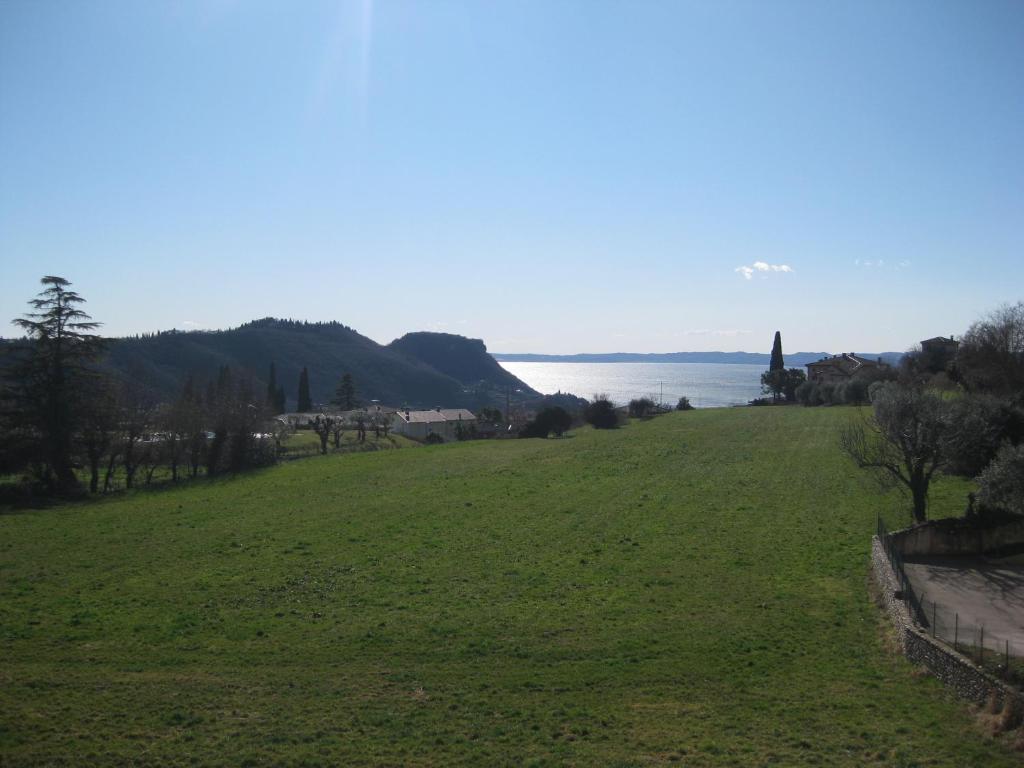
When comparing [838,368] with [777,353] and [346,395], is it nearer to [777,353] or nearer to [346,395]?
[777,353]

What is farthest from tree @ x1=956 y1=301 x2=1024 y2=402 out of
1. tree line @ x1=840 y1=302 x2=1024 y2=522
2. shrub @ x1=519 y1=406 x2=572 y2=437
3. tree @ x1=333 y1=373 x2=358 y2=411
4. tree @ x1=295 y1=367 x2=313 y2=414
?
tree @ x1=295 y1=367 x2=313 y2=414

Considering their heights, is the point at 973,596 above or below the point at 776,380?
below

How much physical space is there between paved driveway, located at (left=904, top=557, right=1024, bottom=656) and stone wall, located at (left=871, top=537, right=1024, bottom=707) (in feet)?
2.48

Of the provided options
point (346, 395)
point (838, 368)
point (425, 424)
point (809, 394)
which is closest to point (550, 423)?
point (425, 424)

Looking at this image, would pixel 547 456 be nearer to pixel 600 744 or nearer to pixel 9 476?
pixel 9 476

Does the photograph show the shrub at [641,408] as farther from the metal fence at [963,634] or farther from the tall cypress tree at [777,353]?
the metal fence at [963,634]

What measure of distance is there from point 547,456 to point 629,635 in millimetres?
33326

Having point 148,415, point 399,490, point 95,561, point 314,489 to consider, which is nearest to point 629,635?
point 95,561

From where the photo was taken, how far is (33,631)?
55.1ft

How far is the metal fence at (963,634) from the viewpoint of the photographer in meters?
13.3

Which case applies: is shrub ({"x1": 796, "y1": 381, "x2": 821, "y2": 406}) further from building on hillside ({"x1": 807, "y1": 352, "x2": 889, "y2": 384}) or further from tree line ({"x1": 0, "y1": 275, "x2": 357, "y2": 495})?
tree line ({"x1": 0, "y1": 275, "x2": 357, "y2": 495})

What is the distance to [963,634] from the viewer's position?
1631 centimetres

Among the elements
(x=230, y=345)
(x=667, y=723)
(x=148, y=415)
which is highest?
(x=230, y=345)

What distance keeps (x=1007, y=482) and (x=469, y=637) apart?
15.4m
